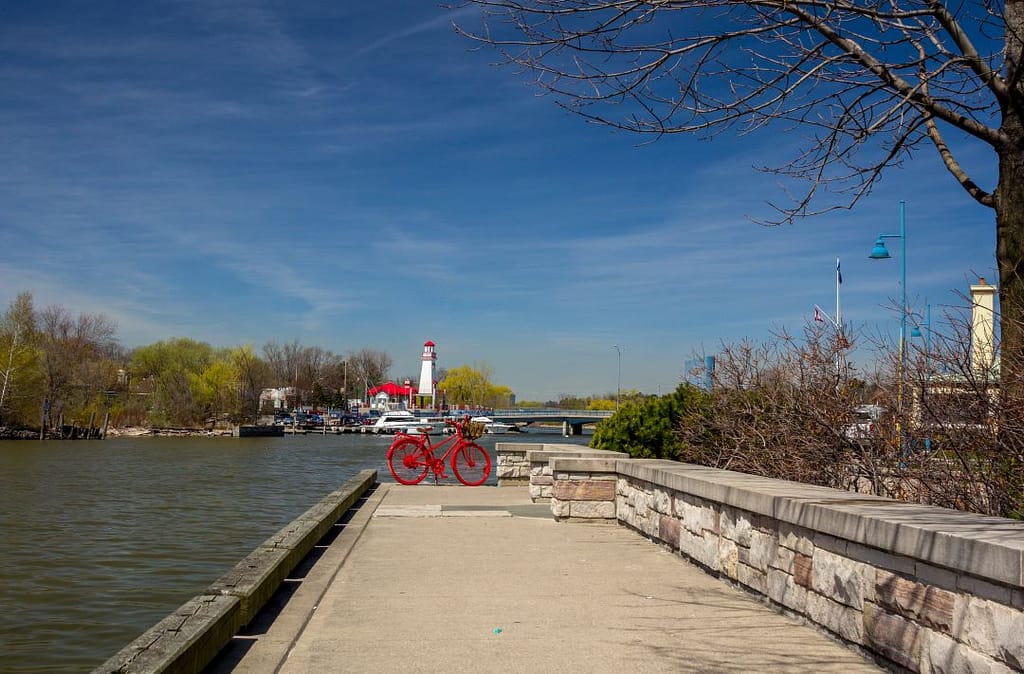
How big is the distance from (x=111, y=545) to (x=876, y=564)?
1567 cm

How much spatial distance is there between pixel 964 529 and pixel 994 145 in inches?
187

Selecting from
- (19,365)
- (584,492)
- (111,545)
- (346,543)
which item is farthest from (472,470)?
(19,365)

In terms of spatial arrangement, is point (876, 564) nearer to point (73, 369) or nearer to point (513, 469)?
point (513, 469)

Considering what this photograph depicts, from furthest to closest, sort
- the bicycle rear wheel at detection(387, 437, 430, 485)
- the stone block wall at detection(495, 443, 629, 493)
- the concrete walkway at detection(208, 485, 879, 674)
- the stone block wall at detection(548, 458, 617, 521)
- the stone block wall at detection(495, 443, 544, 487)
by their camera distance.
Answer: the stone block wall at detection(495, 443, 544, 487) → the bicycle rear wheel at detection(387, 437, 430, 485) → the stone block wall at detection(495, 443, 629, 493) → the stone block wall at detection(548, 458, 617, 521) → the concrete walkway at detection(208, 485, 879, 674)

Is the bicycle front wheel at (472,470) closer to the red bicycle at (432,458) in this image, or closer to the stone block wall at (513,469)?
the red bicycle at (432,458)

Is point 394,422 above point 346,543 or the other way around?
above

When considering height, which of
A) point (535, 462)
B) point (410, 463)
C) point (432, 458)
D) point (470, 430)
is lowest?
point (410, 463)

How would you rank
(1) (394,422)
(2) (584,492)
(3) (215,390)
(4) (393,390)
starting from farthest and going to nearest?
(4) (393,390), (1) (394,422), (3) (215,390), (2) (584,492)

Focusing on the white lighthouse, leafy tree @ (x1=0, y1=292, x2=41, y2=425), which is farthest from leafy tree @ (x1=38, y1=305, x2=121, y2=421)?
the white lighthouse

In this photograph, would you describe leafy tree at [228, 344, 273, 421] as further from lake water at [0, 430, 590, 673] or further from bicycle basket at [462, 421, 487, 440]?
bicycle basket at [462, 421, 487, 440]

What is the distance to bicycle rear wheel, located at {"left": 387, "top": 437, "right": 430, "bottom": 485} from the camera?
19.8 m

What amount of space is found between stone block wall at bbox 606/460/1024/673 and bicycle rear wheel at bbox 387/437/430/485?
37.7 feet

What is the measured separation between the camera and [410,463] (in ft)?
65.4

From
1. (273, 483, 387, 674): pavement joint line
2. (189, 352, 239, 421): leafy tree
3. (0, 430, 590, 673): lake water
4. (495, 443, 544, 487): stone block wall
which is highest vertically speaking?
(189, 352, 239, 421): leafy tree
